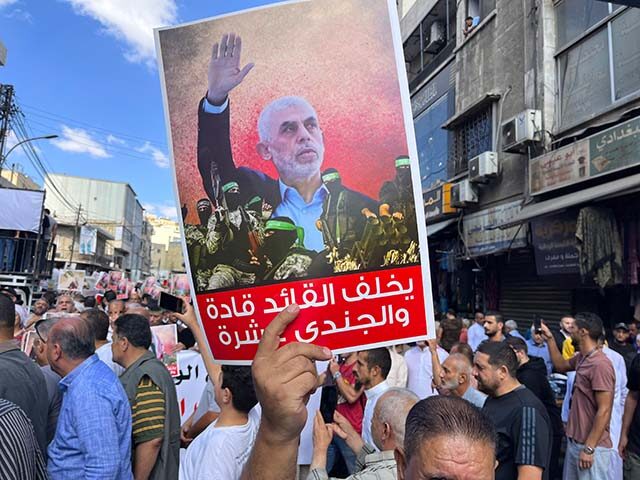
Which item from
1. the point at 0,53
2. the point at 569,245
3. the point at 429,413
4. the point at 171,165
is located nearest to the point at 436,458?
the point at 429,413

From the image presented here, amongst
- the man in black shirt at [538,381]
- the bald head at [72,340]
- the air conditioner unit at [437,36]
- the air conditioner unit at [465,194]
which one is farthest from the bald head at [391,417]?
the air conditioner unit at [437,36]

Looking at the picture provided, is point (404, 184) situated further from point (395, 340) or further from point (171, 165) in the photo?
point (171, 165)

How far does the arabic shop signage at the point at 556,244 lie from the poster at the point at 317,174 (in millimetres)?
7766

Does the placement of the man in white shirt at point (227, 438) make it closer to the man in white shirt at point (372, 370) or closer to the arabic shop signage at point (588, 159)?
the man in white shirt at point (372, 370)

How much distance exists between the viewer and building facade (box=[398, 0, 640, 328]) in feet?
24.9

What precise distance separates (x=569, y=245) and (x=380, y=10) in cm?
816

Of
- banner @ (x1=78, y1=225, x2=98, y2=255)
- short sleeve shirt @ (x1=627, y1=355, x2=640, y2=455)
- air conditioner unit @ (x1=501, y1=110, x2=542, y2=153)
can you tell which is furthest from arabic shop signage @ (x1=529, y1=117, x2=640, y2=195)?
banner @ (x1=78, y1=225, x2=98, y2=255)

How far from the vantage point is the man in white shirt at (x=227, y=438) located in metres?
2.43

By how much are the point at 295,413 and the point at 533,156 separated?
9.88m

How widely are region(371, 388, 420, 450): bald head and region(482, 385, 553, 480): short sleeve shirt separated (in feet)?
1.84

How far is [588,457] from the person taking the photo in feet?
13.1

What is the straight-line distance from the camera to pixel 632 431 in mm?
4191

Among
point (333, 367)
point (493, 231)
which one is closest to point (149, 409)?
point (333, 367)

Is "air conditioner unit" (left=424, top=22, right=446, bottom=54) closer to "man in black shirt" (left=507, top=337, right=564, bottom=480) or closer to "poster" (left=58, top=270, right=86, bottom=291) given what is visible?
"man in black shirt" (left=507, top=337, right=564, bottom=480)
